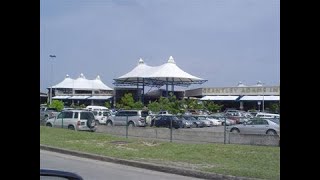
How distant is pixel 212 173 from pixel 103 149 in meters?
6.69

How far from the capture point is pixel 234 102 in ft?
224

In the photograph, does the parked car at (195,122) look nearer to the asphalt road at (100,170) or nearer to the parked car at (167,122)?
the parked car at (167,122)

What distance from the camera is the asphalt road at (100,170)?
436 inches

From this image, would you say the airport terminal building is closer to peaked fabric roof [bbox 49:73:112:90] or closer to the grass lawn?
peaked fabric roof [bbox 49:73:112:90]

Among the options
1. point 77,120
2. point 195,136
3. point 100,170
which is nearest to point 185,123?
point 77,120

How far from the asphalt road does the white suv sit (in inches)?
442

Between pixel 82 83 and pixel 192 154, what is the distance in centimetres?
6742

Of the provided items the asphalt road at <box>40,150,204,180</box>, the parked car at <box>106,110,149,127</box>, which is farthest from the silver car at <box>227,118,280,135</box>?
the asphalt road at <box>40,150,204,180</box>

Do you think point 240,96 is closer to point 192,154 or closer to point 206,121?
point 206,121

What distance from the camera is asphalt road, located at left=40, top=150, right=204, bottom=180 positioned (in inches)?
436

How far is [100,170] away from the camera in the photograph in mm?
12273

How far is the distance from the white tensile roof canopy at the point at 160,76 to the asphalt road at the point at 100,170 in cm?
4436
